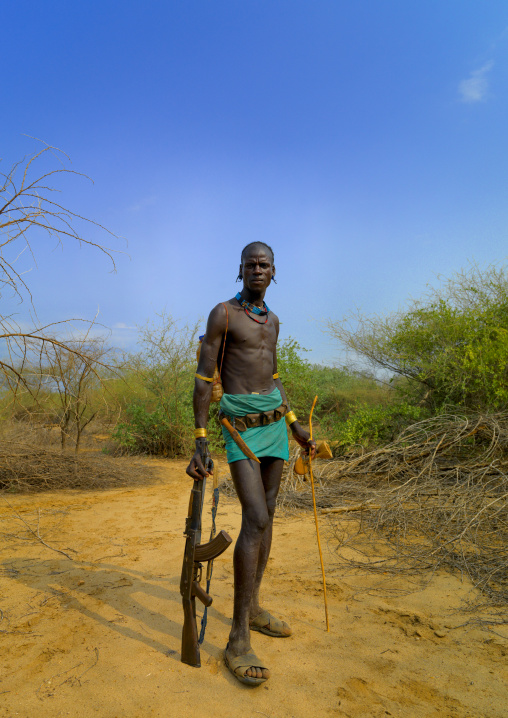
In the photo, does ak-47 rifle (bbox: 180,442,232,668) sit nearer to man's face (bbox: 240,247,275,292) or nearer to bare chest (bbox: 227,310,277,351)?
bare chest (bbox: 227,310,277,351)

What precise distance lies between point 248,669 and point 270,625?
0.46m

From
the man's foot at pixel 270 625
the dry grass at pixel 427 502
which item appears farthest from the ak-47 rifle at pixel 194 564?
the dry grass at pixel 427 502

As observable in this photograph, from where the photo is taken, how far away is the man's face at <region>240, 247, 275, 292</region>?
9.07 ft

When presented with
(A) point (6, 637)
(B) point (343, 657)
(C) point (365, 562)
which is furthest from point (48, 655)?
(C) point (365, 562)

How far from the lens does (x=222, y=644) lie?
2627 mm

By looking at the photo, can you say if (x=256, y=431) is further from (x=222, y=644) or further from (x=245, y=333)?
(x=222, y=644)

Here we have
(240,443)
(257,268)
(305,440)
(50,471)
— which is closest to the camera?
(240,443)

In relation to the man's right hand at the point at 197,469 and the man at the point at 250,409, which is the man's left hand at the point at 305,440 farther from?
the man's right hand at the point at 197,469

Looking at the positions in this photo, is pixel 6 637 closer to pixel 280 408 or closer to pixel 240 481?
pixel 240 481

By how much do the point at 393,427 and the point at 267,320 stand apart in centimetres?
493

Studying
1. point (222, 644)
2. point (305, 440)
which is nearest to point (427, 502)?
point (305, 440)

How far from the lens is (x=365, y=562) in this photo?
3.84 m

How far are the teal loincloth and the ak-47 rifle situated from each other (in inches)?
6.1

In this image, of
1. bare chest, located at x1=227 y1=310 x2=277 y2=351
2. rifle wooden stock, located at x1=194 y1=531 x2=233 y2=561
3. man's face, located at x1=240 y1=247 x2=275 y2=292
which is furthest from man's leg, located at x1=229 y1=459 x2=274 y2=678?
man's face, located at x1=240 y1=247 x2=275 y2=292
